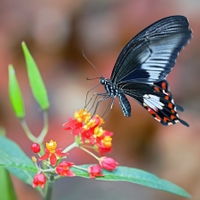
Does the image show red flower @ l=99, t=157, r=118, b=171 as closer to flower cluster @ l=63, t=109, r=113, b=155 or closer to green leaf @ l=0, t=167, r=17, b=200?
flower cluster @ l=63, t=109, r=113, b=155

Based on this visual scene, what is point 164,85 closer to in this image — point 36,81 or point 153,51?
point 153,51

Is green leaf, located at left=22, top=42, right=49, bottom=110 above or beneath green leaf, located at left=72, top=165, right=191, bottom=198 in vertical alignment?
above

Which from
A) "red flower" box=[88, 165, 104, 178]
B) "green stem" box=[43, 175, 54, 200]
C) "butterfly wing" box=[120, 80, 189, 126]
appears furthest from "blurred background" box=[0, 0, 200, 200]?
"red flower" box=[88, 165, 104, 178]

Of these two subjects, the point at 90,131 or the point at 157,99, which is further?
the point at 157,99

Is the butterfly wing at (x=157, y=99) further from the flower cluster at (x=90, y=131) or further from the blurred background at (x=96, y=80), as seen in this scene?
the blurred background at (x=96, y=80)

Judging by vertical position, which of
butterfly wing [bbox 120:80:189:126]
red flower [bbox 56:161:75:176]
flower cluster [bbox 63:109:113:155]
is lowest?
red flower [bbox 56:161:75:176]

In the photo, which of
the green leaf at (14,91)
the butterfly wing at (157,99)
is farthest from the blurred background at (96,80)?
the green leaf at (14,91)

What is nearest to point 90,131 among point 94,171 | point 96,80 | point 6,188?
point 94,171
